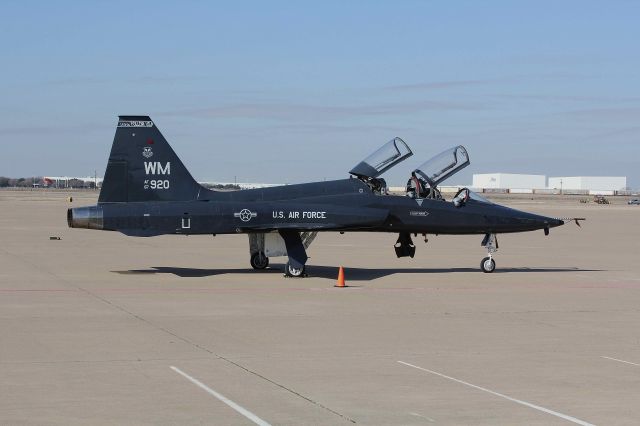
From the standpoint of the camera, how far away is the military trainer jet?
77.7ft

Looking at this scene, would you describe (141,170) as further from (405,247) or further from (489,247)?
(489,247)

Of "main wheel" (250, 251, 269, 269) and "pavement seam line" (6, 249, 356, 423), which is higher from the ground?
"main wheel" (250, 251, 269, 269)

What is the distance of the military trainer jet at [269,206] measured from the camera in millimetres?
23688

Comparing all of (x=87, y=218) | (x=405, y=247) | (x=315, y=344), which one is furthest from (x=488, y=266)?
(x=315, y=344)

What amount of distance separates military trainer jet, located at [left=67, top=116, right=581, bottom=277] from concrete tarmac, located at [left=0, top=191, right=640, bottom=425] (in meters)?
1.19

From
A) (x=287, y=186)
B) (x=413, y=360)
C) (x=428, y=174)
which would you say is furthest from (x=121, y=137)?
(x=413, y=360)

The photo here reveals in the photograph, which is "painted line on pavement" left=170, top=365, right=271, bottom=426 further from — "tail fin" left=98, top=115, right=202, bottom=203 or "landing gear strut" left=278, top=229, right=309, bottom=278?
"tail fin" left=98, top=115, right=202, bottom=203

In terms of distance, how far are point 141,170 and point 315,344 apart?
447 inches

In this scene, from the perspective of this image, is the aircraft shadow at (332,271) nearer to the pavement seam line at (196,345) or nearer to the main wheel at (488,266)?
the main wheel at (488,266)

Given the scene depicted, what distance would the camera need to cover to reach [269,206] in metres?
24.2

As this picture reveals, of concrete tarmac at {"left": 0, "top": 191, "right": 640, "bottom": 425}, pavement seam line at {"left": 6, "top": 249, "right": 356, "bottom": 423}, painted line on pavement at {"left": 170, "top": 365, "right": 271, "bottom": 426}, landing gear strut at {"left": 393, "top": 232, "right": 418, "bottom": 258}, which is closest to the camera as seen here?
painted line on pavement at {"left": 170, "top": 365, "right": 271, "bottom": 426}

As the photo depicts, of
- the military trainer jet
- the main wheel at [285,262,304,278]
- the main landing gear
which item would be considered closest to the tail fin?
the military trainer jet

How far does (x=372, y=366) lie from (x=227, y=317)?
16.7 ft

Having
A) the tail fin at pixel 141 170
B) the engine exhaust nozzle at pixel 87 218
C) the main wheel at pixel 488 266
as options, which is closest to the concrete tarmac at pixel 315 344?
the main wheel at pixel 488 266
